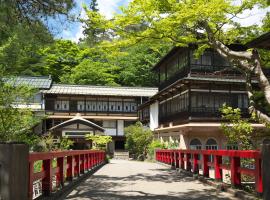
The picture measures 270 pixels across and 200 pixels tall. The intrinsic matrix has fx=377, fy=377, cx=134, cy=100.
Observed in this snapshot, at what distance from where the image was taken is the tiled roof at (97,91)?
50844 millimetres

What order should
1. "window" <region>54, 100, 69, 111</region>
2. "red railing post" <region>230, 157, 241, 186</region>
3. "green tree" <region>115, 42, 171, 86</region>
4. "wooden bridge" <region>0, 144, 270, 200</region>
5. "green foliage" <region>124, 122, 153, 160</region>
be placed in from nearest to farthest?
"wooden bridge" <region>0, 144, 270, 200</region>, "red railing post" <region>230, 157, 241, 186</region>, "green foliage" <region>124, 122, 153, 160</region>, "window" <region>54, 100, 69, 111</region>, "green tree" <region>115, 42, 171, 86</region>

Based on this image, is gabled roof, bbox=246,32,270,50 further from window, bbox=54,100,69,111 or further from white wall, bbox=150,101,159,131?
window, bbox=54,100,69,111

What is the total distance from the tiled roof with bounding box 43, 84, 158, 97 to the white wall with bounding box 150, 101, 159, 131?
9161 mm

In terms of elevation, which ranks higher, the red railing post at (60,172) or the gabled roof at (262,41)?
the gabled roof at (262,41)

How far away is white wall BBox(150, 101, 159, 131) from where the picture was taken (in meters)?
41.9

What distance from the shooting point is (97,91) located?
2061 inches

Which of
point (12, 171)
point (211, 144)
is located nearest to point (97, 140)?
point (211, 144)

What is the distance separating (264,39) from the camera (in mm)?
9750

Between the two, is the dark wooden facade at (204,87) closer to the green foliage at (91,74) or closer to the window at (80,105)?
the window at (80,105)

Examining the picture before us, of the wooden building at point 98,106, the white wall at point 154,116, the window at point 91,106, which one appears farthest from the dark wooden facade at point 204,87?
the window at point 91,106

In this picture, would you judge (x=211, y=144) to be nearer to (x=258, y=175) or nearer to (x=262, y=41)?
(x=262, y=41)

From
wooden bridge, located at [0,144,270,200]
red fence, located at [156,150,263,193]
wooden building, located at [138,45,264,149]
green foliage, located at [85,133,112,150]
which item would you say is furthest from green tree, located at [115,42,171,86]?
wooden bridge, located at [0,144,270,200]

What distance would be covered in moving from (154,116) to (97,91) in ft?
40.8

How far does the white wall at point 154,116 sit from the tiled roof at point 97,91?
361 inches
